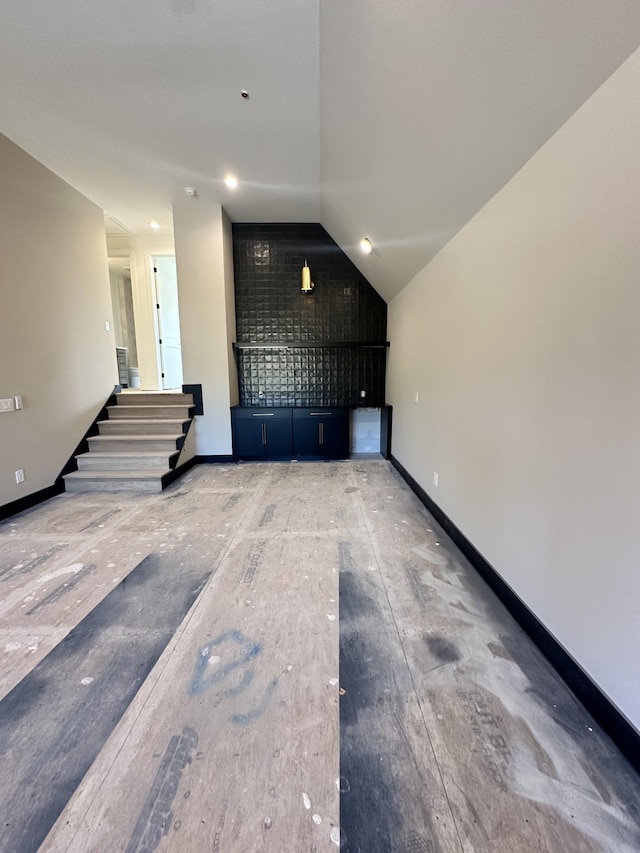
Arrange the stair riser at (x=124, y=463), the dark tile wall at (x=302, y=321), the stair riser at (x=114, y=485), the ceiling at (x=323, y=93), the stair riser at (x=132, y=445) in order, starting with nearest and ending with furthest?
1. the ceiling at (x=323, y=93)
2. the stair riser at (x=114, y=485)
3. the stair riser at (x=124, y=463)
4. the stair riser at (x=132, y=445)
5. the dark tile wall at (x=302, y=321)

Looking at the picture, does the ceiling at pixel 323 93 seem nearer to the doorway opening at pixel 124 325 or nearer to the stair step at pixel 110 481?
the stair step at pixel 110 481

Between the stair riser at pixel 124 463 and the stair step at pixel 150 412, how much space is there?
73 centimetres

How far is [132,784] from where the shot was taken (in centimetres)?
102

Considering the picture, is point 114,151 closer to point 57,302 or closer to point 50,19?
point 50,19

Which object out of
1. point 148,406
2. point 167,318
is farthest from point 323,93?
point 167,318

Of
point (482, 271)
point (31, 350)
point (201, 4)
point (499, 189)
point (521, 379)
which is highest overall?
point (201, 4)

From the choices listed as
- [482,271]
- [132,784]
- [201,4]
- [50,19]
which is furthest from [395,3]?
[132,784]

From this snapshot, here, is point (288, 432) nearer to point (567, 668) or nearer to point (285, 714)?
point (285, 714)

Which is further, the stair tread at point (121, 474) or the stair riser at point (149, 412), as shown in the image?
the stair riser at point (149, 412)

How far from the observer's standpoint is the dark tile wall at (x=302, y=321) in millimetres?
4898

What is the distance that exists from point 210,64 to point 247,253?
105 inches

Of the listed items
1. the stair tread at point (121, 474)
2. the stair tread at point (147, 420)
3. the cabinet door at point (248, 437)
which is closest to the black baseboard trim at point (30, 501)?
the stair tread at point (121, 474)

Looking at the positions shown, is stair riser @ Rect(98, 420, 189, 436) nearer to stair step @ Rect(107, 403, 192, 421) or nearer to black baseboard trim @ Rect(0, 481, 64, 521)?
stair step @ Rect(107, 403, 192, 421)

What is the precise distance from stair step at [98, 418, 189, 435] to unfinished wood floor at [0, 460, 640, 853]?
2.02m
